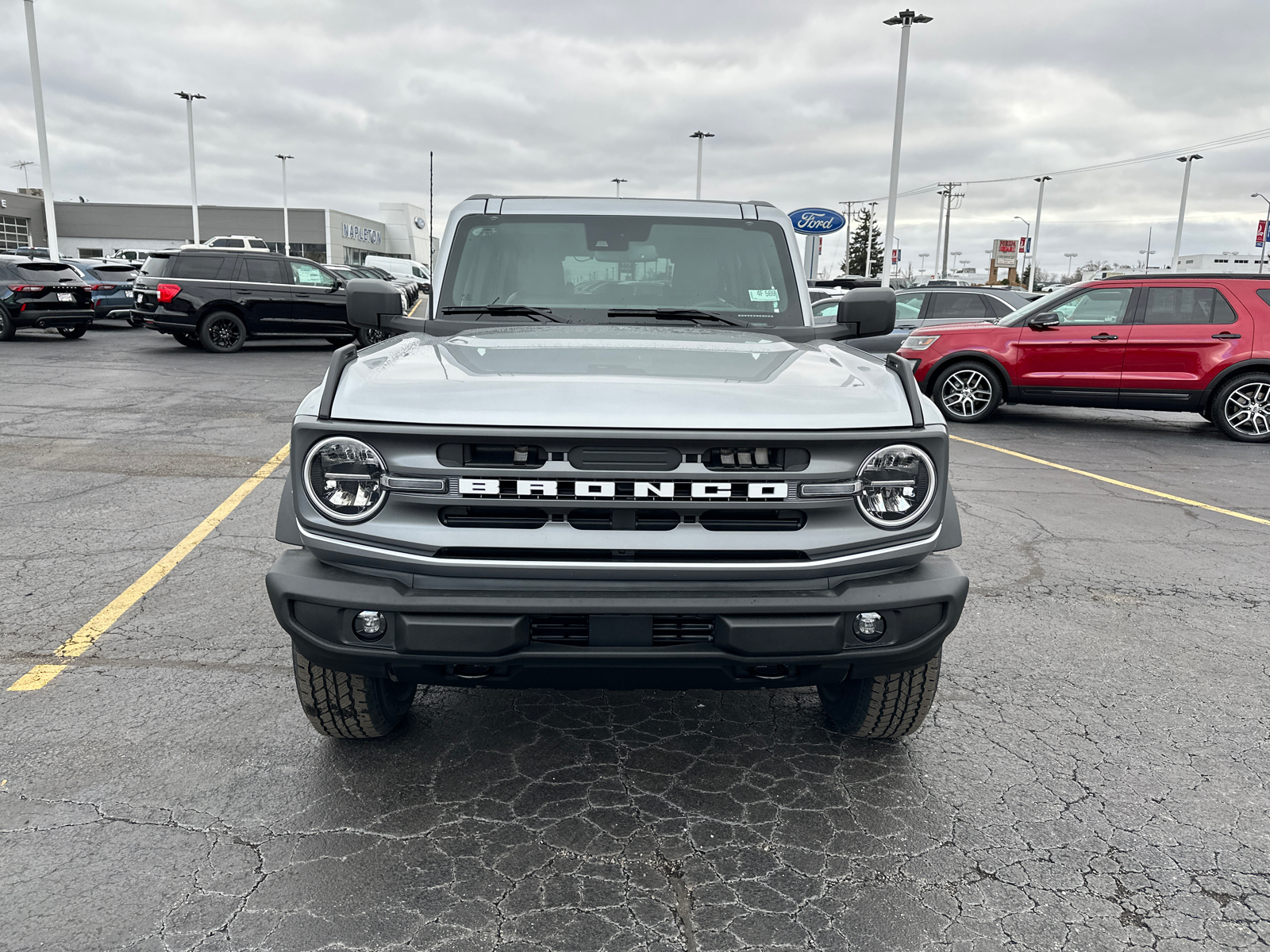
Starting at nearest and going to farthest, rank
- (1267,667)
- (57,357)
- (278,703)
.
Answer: (278,703) → (1267,667) → (57,357)

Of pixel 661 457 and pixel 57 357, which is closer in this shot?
pixel 661 457

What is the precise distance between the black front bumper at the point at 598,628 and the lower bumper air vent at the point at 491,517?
173mm

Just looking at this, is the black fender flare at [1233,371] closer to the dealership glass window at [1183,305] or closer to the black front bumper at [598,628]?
the dealership glass window at [1183,305]

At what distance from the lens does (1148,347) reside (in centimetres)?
1112

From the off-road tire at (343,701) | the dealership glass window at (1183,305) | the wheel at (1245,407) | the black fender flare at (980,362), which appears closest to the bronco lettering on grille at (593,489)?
the off-road tire at (343,701)

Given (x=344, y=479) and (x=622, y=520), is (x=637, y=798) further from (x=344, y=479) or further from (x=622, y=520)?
(x=344, y=479)

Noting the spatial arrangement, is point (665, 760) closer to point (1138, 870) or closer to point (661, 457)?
point (661, 457)

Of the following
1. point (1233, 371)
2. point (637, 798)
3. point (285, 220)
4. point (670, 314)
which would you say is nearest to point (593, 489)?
point (637, 798)

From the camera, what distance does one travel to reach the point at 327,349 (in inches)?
818

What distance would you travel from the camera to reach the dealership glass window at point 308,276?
1845 cm

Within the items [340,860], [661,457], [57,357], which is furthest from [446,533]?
[57,357]

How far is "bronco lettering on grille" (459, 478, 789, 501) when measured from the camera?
101 inches

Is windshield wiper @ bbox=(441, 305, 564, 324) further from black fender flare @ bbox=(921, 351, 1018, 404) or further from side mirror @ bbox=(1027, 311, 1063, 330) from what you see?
side mirror @ bbox=(1027, 311, 1063, 330)

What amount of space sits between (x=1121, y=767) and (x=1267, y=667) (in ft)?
4.72
